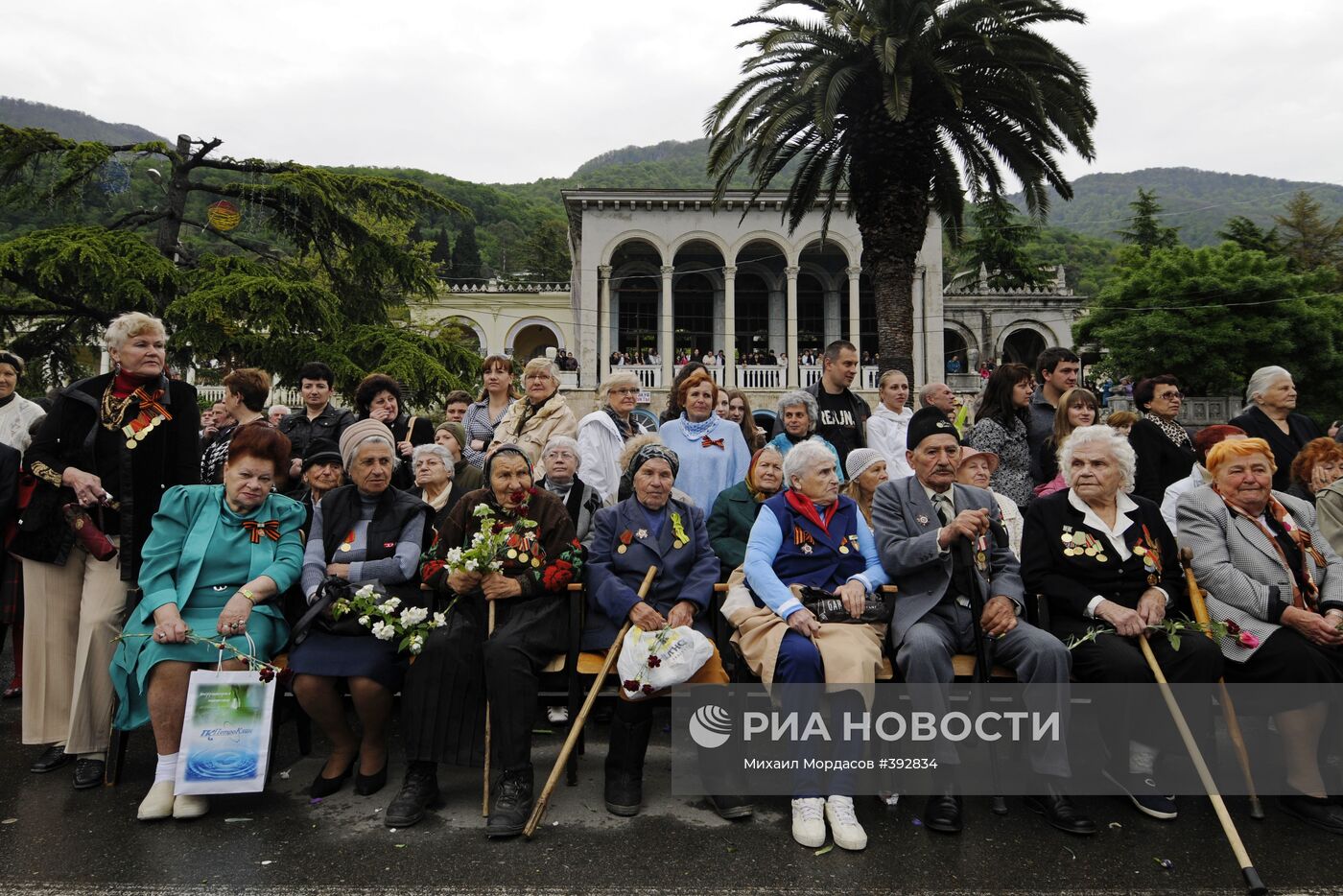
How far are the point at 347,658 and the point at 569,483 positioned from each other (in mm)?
1620

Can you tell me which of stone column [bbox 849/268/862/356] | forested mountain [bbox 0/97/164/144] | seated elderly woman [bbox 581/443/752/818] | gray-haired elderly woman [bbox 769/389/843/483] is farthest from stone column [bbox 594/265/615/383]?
forested mountain [bbox 0/97/164/144]

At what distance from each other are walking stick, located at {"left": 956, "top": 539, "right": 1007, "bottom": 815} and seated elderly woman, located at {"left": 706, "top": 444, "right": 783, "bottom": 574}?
117 centimetres

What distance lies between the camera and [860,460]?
16.7 ft

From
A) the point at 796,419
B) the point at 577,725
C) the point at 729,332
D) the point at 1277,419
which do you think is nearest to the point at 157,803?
the point at 577,725

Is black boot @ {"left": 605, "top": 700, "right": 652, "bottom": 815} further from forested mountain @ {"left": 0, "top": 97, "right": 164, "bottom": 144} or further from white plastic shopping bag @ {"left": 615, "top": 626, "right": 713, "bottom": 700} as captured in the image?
forested mountain @ {"left": 0, "top": 97, "right": 164, "bottom": 144}

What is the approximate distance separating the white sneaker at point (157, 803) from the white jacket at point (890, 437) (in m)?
4.78

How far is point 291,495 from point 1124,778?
199 inches

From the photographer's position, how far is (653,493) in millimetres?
4125

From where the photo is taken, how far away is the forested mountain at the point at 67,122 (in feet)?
367

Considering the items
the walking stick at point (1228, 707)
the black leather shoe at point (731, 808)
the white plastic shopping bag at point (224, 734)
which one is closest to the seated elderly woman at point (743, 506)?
the black leather shoe at point (731, 808)

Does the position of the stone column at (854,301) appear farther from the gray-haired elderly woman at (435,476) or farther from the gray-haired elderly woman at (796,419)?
the gray-haired elderly woman at (435,476)

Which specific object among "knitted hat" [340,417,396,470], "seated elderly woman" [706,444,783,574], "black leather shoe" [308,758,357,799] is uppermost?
"knitted hat" [340,417,396,470]

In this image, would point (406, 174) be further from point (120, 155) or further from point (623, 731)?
point (623, 731)

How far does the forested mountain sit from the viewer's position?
111750 mm
